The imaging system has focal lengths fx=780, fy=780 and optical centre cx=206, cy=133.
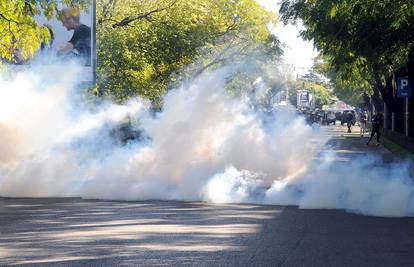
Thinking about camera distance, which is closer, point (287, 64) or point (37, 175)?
point (37, 175)

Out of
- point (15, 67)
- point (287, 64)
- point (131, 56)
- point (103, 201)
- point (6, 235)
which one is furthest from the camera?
point (287, 64)

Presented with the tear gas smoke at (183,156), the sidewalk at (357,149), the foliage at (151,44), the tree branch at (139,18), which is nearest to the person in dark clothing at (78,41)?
the foliage at (151,44)

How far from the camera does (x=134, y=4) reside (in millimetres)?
38062

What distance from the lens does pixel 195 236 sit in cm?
1007

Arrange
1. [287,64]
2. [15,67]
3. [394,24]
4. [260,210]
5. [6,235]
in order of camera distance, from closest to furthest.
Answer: [6,235]
[260,210]
[394,24]
[15,67]
[287,64]

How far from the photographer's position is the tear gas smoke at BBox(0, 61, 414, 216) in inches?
607

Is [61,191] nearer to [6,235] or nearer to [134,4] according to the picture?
[6,235]

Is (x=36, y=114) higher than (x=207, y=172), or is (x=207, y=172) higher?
(x=36, y=114)

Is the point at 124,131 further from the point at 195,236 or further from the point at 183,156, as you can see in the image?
the point at 195,236

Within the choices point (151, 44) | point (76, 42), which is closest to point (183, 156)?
point (76, 42)

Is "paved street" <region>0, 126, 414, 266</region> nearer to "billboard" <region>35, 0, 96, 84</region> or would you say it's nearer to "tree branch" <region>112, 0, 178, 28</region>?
"billboard" <region>35, 0, 96, 84</region>

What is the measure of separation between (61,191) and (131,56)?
794 inches

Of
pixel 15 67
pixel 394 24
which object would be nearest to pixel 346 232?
pixel 394 24

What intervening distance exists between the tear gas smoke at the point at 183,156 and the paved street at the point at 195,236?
1752 millimetres
